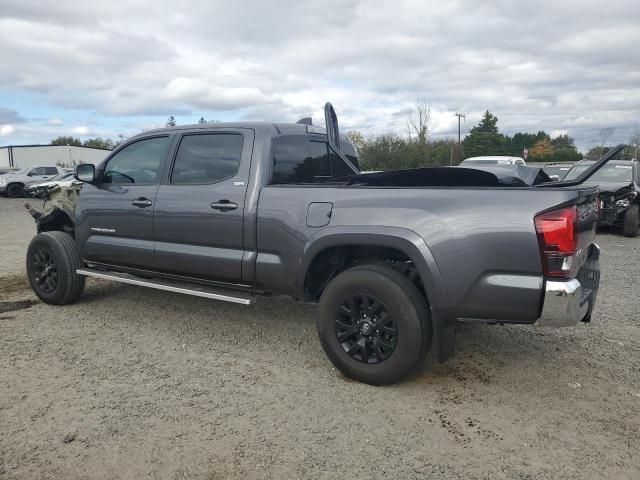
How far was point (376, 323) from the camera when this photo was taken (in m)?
3.60

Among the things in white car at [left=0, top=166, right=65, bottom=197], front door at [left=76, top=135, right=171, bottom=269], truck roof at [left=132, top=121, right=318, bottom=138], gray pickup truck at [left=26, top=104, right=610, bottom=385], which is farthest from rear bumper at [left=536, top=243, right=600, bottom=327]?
white car at [left=0, top=166, right=65, bottom=197]

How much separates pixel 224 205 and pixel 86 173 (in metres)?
1.89

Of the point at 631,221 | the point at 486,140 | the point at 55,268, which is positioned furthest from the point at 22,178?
the point at 486,140

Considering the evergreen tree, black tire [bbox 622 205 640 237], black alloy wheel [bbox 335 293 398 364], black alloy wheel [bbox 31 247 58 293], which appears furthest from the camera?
the evergreen tree

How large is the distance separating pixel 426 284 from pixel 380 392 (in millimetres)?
821

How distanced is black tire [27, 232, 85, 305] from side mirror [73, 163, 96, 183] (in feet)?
2.43

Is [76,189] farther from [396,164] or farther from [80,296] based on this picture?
[396,164]

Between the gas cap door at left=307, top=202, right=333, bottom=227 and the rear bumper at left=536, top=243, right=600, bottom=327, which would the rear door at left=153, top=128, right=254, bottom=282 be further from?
the rear bumper at left=536, top=243, right=600, bottom=327

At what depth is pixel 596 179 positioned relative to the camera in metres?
11.7

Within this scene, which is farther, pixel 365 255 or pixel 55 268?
pixel 55 268

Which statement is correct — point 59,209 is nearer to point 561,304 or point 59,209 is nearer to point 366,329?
point 366,329

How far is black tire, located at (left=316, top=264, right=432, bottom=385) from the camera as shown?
11.3 feet

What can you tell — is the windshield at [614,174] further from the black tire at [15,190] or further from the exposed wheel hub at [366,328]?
the black tire at [15,190]

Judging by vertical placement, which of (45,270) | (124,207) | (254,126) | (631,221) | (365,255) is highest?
(254,126)
